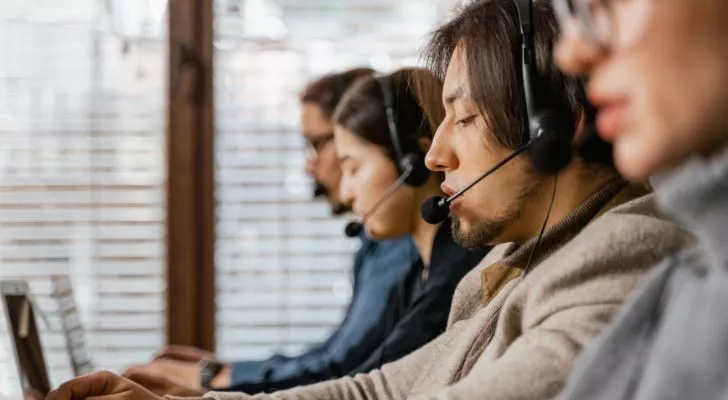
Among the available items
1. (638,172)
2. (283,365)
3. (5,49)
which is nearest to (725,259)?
(638,172)

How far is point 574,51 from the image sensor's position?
56 centimetres

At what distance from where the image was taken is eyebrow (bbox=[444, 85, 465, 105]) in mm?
871

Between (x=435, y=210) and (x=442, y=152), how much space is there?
0.12m

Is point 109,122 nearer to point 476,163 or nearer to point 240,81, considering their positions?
point 240,81

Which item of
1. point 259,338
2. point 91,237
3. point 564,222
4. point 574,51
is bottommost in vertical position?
point 259,338

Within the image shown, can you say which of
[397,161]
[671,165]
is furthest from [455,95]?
[397,161]

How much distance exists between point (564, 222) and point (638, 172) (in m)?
0.28

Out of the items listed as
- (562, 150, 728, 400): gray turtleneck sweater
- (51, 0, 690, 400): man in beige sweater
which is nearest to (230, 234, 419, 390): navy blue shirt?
(51, 0, 690, 400): man in beige sweater

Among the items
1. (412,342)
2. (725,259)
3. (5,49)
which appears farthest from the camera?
(5,49)

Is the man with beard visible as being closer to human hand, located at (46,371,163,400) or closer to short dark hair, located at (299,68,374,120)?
short dark hair, located at (299,68,374,120)

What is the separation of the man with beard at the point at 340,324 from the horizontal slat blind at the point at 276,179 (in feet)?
0.53

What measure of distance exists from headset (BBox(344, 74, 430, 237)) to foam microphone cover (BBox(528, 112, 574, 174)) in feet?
1.72

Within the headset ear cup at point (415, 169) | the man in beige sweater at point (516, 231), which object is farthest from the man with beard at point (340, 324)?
the man in beige sweater at point (516, 231)

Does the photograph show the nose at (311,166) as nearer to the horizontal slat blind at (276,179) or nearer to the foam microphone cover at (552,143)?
the horizontal slat blind at (276,179)
